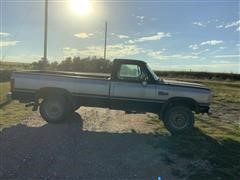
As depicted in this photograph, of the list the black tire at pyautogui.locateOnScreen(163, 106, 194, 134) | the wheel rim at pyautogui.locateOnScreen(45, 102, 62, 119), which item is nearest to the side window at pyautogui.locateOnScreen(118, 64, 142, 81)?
the black tire at pyautogui.locateOnScreen(163, 106, 194, 134)

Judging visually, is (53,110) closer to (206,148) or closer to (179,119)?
(179,119)

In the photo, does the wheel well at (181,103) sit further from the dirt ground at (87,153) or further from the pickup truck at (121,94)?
the dirt ground at (87,153)

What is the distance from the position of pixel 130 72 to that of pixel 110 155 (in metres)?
3.74

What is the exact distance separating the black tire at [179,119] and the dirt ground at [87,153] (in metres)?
0.39

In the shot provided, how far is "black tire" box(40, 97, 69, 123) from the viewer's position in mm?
10406

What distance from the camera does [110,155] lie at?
725 cm

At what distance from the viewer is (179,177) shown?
6.18 meters

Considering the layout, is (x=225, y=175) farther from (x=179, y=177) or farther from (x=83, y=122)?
(x=83, y=122)

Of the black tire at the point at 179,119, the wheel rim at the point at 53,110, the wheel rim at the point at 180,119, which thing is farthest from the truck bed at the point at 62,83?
the wheel rim at the point at 180,119

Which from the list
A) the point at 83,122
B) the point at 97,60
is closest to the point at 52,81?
the point at 83,122

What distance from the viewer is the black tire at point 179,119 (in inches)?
392

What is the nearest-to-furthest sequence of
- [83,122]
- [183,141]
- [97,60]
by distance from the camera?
[183,141]
[83,122]
[97,60]

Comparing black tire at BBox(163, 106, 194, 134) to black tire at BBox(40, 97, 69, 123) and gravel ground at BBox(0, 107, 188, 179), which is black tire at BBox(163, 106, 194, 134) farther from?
black tire at BBox(40, 97, 69, 123)

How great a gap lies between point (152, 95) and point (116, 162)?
369 centimetres
